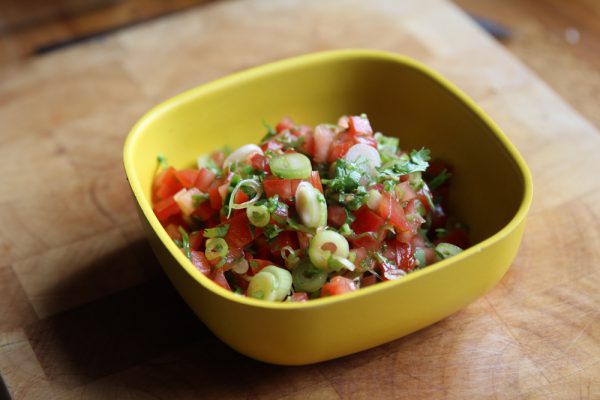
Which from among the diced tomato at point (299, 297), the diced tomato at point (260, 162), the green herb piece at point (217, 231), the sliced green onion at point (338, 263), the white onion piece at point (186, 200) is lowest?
the white onion piece at point (186, 200)

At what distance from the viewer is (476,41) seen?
8.26 feet

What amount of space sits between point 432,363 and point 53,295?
888 mm

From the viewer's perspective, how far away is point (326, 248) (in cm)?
158

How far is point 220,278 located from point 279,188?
226 millimetres

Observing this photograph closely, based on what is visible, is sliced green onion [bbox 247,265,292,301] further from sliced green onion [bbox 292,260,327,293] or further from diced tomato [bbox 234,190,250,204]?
diced tomato [bbox 234,190,250,204]

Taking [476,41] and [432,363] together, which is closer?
[432,363]

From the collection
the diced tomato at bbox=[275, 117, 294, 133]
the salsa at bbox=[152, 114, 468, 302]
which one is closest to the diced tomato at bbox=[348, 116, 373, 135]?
the salsa at bbox=[152, 114, 468, 302]

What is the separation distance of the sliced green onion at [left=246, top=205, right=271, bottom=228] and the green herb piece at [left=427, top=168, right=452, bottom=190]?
1.65ft

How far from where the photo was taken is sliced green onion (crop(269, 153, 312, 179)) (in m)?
1.67

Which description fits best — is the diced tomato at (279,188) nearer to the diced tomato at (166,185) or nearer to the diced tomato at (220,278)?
the diced tomato at (220,278)

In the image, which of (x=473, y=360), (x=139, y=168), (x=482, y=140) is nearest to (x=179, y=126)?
(x=139, y=168)

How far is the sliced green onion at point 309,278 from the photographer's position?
1.61 m

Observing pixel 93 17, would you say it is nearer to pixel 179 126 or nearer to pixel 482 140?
pixel 179 126

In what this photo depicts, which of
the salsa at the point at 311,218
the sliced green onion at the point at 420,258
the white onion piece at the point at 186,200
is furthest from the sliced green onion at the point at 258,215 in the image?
the sliced green onion at the point at 420,258
